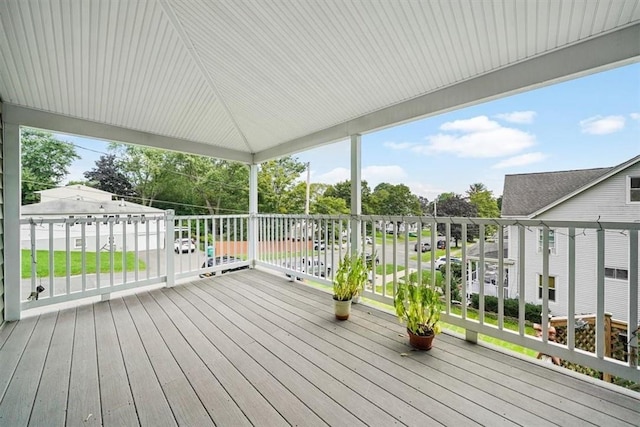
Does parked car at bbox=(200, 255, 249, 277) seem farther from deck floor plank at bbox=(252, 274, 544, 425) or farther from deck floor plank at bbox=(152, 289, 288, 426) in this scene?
deck floor plank at bbox=(252, 274, 544, 425)

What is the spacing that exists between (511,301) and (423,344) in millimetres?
793

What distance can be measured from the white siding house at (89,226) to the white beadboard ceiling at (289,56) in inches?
41.5

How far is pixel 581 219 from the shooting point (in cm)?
173

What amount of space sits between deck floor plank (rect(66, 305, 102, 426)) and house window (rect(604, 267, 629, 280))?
3.16 meters

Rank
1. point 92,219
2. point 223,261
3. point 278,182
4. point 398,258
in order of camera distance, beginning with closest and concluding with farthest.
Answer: point 398,258 < point 92,219 < point 223,261 < point 278,182

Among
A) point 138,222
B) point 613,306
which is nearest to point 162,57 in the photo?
point 138,222

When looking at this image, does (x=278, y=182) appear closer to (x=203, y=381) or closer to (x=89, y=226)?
(x=89, y=226)

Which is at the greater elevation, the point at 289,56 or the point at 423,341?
the point at 289,56

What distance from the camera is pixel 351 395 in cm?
154

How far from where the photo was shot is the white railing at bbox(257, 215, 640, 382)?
5.42 feet

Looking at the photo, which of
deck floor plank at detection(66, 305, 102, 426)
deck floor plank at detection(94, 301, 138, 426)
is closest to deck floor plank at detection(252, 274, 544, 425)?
deck floor plank at detection(94, 301, 138, 426)

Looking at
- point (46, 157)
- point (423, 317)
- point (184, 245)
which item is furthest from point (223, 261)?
point (46, 157)

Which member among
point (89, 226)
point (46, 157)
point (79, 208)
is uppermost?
point (46, 157)

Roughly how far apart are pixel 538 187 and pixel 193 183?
948 centimetres
